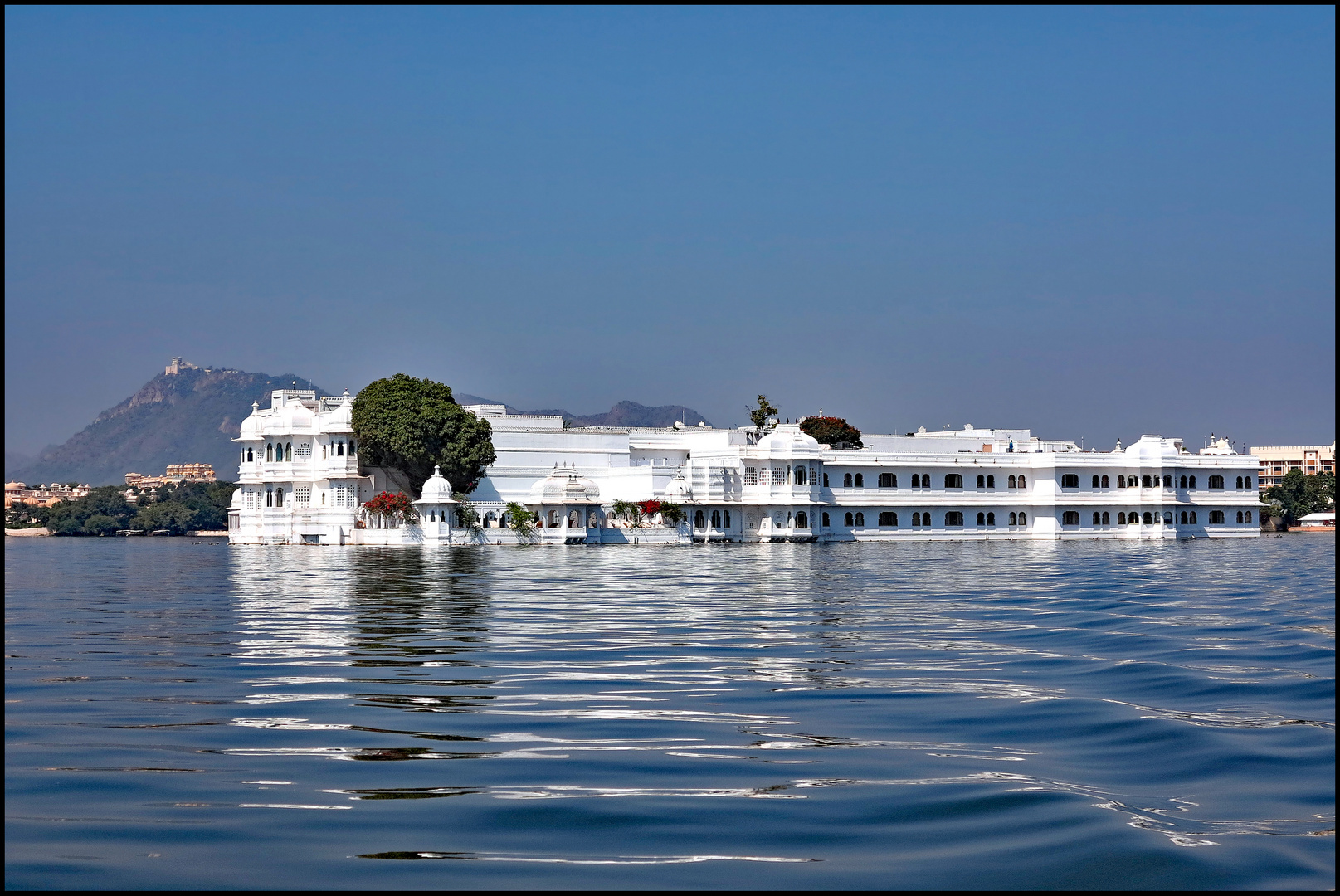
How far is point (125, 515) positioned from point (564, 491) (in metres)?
63.2

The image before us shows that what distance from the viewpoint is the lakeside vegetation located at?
11169 cm

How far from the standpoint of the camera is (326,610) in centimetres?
2302

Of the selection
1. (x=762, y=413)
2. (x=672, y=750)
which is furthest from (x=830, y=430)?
(x=672, y=750)

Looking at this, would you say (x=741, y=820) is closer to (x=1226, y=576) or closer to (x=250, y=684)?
(x=250, y=684)

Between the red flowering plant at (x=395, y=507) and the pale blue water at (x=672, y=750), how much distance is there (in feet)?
142

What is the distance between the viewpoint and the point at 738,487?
73188mm

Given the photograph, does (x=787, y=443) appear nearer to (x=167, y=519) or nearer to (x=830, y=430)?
(x=830, y=430)

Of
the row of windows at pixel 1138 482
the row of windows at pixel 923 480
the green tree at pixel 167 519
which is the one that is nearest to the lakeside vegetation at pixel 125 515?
the green tree at pixel 167 519

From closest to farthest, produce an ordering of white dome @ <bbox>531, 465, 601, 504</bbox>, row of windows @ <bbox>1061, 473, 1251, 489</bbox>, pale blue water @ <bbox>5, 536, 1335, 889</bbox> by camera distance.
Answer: pale blue water @ <bbox>5, 536, 1335, 889</bbox>, white dome @ <bbox>531, 465, 601, 504</bbox>, row of windows @ <bbox>1061, 473, 1251, 489</bbox>

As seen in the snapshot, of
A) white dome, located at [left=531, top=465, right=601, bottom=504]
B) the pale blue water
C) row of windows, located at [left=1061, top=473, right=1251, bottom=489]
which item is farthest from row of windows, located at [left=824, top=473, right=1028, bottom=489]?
the pale blue water

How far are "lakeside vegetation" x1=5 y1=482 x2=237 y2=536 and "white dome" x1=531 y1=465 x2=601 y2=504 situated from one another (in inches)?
1985

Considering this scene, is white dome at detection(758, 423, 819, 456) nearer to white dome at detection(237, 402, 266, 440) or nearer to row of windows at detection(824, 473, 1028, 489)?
row of windows at detection(824, 473, 1028, 489)

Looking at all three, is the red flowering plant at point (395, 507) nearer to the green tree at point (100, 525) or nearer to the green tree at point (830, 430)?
the green tree at point (830, 430)

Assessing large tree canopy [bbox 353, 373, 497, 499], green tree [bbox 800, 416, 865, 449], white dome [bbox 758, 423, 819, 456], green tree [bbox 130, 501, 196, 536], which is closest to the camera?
large tree canopy [bbox 353, 373, 497, 499]
